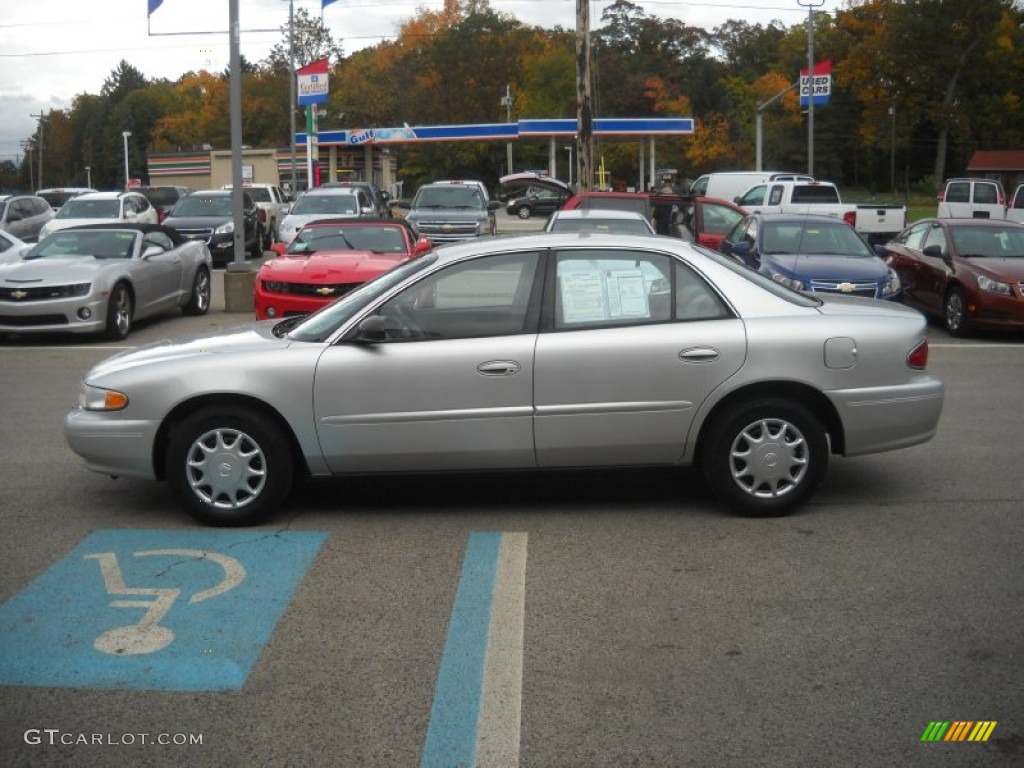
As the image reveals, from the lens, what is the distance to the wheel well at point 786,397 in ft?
22.0

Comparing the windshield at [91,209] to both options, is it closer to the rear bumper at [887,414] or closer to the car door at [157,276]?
the car door at [157,276]

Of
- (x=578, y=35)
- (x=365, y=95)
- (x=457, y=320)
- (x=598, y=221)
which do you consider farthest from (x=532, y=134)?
(x=457, y=320)

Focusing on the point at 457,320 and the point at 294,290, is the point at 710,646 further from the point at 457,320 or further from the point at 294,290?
the point at 294,290

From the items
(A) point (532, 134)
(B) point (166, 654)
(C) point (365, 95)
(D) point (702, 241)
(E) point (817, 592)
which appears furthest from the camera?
(C) point (365, 95)

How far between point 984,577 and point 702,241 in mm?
14774

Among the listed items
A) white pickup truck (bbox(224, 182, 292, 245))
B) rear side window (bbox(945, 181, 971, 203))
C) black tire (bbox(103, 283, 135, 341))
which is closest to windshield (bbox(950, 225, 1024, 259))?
black tire (bbox(103, 283, 135, 341))

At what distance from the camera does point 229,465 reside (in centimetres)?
665

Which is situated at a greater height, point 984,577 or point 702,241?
point 702,241

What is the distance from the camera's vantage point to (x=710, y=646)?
4.95 m

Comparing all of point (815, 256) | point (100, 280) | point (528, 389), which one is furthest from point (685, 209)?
point (528, 389)

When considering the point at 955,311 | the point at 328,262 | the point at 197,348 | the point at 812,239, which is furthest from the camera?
the point at 812,239

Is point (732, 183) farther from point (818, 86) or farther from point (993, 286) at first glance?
point (993, 286)

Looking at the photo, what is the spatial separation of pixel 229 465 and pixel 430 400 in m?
1.14

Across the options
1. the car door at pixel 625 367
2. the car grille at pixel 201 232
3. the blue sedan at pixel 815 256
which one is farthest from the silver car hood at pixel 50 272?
the car grille at pixel 201 232
